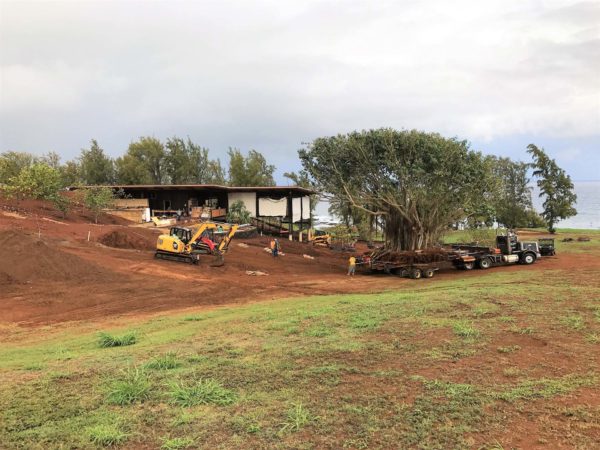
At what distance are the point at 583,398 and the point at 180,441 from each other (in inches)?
178

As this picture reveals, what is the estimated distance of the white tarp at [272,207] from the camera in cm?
4872

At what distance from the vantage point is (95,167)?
213 ft

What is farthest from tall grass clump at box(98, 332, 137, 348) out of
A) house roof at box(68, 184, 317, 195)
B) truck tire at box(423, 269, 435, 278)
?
house roof at box(68, 184, 317, 195)

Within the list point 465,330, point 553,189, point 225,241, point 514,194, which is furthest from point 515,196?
point 465,330

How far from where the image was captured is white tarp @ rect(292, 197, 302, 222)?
49.9 metres

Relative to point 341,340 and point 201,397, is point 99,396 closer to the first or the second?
point 201,397

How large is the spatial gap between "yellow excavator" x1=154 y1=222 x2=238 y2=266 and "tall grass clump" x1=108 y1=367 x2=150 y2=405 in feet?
68.0

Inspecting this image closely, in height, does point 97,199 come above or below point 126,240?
above

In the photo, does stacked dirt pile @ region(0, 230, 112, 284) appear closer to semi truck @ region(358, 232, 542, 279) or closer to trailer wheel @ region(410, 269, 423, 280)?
semi truck @ region(358, 232, 542, 279)

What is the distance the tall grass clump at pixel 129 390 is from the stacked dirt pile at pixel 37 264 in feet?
55.0

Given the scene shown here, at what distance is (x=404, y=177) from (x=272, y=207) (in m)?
23.2

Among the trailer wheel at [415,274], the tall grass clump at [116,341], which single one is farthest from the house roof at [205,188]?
the tall grass clump at [116,341]

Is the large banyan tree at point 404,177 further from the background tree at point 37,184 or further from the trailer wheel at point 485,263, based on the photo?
the background tree at point 37,184

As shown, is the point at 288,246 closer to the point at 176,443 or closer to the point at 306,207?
the point at 306,207
